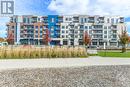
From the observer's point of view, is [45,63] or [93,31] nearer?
Result: [45,63]

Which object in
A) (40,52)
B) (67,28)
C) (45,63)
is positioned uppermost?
(67,28)

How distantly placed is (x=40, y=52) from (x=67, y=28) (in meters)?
75.2

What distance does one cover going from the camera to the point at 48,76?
10.3m

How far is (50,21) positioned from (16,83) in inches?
3486

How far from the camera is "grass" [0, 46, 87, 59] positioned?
20.3 meters

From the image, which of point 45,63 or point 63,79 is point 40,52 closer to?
point 45,63

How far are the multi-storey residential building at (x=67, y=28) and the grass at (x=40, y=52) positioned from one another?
70.6 meters

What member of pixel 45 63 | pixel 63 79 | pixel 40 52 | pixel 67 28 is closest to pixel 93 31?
pixel 67 28

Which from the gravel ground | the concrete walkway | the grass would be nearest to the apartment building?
the grass

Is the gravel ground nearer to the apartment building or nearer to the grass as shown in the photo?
the grass

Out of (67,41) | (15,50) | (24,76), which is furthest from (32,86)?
(67,41)

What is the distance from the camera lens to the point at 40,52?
21.4 m

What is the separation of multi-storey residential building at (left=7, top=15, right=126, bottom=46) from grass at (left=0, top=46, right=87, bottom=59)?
232ft

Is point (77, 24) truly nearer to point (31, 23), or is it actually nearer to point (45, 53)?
point (31, 23)
